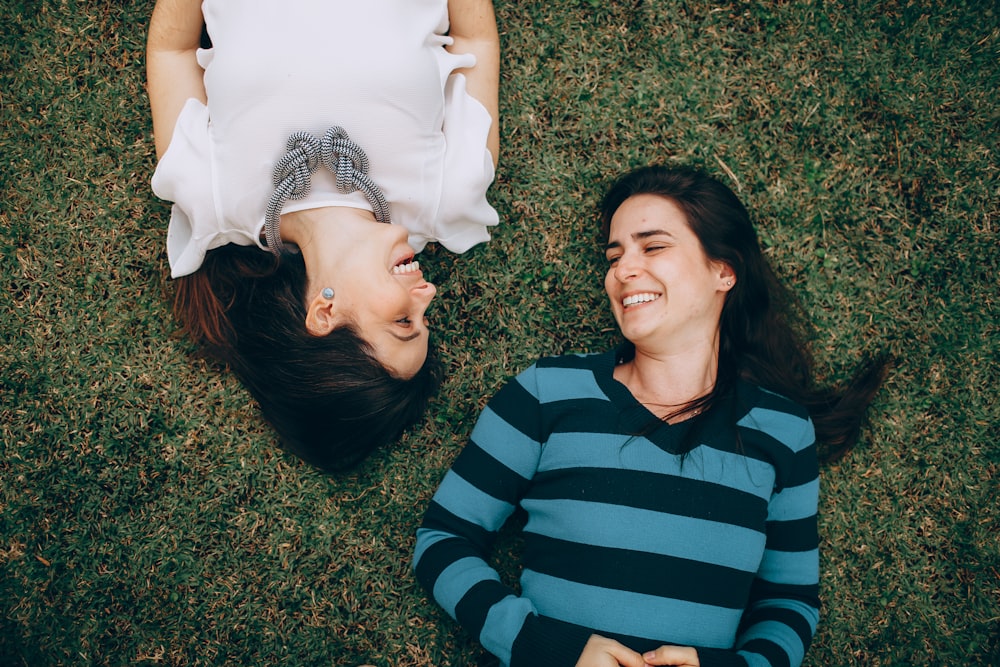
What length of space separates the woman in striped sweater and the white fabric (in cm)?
86

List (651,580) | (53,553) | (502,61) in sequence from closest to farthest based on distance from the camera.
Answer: (651,580) → (53,553) → (502,61)

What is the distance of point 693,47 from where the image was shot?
10.6ft

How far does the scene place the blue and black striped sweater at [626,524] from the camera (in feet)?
8.12

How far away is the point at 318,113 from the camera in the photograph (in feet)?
8.16

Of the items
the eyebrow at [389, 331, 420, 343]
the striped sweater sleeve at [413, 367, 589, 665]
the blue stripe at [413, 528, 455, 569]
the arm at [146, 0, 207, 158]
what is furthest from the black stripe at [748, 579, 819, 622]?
the arm at [146, 0, 207, 158]

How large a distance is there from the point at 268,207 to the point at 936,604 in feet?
11.6

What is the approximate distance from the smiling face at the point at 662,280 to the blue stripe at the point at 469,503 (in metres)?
0.90

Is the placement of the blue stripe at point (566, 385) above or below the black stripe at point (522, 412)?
above

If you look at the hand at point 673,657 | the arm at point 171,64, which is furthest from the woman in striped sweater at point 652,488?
the arm at point 171,64

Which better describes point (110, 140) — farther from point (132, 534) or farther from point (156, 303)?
point (132, 534)

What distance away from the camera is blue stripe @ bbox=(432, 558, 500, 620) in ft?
8.58

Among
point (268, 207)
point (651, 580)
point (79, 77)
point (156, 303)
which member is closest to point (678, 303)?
point (651, 580)

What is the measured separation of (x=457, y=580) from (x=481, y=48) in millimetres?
2313

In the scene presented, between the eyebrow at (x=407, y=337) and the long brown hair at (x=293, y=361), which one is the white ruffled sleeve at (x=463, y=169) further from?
the long brown hair at (x=293, y=361)
